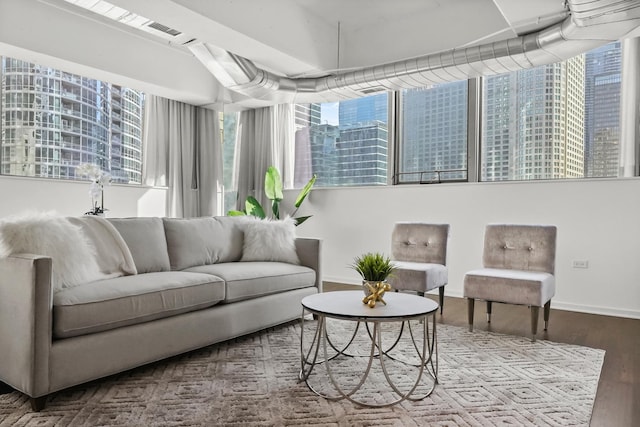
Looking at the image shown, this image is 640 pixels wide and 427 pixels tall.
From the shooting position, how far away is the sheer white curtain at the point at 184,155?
591cm

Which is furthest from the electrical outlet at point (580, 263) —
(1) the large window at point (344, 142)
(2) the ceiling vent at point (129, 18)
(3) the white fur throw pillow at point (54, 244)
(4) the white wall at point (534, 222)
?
(2) the ceiling vent at point (129, 18)

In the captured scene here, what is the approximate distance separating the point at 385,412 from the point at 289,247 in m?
1.85

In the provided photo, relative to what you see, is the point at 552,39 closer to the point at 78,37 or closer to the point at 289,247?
the point at 289,247

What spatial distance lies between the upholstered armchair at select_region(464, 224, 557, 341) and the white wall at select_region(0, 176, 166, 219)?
3.82 meters

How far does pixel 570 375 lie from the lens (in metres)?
2.45

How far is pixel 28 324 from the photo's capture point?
190 centimetres

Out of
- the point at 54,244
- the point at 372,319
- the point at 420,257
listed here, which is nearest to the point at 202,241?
the point at 54,244

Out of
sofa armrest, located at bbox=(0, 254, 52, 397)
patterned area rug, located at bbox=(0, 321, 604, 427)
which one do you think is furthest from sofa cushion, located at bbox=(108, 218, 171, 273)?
sofa armrest, located at bbox=(0, 254, 52, 397)

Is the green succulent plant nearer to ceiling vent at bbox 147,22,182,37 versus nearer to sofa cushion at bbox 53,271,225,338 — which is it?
sofa cushion at bbox 53,271,225,338

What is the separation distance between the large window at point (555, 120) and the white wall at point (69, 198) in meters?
4.03

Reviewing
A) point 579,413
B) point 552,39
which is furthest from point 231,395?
point 552,39

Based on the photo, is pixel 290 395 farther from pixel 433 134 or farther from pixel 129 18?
pixel 433 134

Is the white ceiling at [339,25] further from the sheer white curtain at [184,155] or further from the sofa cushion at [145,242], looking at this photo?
the sheer white curtain at [184,155]

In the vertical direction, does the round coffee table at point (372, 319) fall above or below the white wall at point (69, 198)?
below
